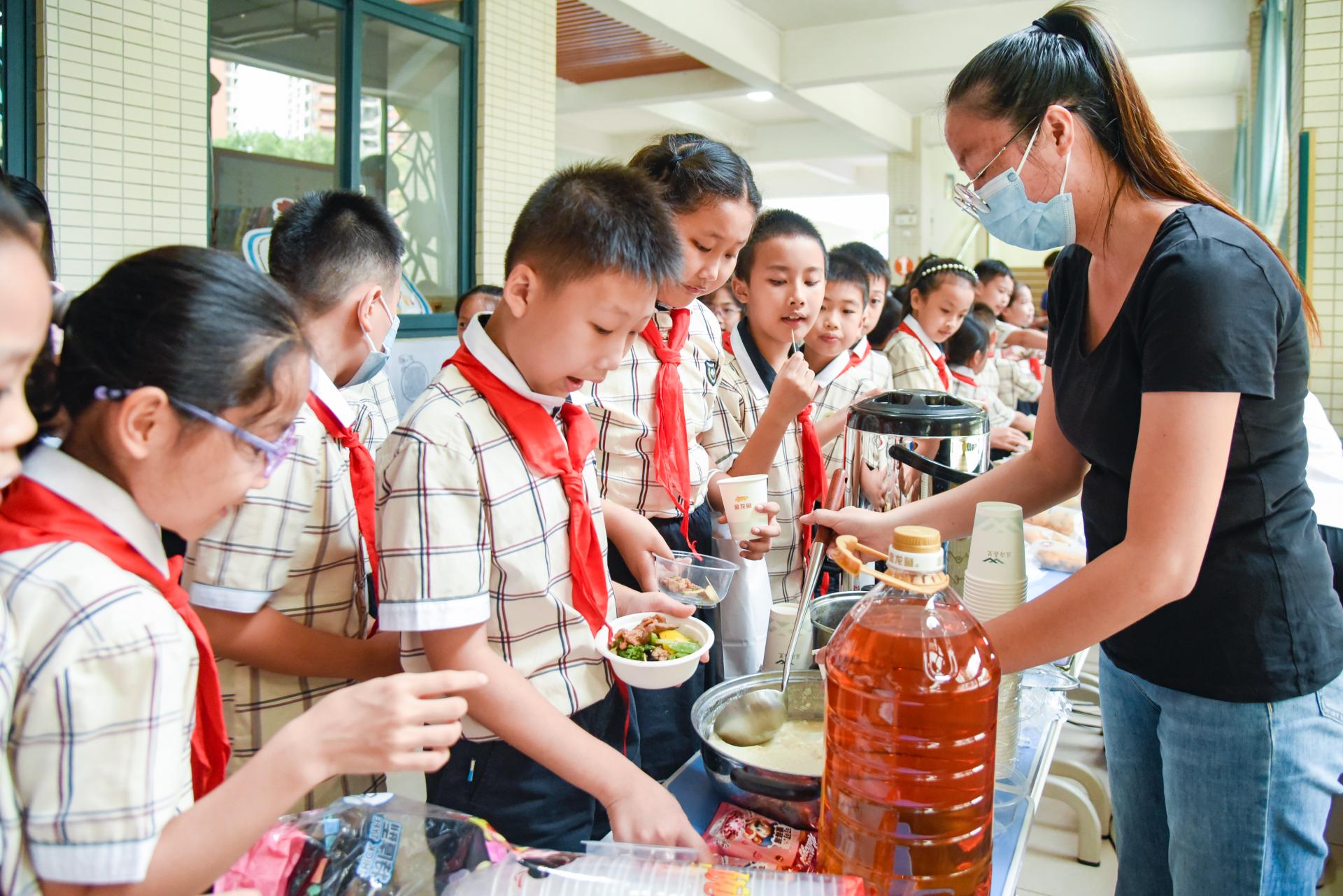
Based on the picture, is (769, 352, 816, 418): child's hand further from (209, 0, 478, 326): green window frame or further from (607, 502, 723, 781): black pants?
(209, 0, 478, 326): green window frame

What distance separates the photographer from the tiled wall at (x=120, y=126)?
3.59 metres

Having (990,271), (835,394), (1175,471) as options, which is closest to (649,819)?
(1175,471)

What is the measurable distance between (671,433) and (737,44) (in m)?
7.74

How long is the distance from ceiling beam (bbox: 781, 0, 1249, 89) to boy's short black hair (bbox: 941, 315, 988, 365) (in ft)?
13.8

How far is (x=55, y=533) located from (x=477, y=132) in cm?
554

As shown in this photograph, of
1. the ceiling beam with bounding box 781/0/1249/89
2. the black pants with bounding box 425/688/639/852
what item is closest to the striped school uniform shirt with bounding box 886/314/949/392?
the black pants with bounding box 425/688/639/852

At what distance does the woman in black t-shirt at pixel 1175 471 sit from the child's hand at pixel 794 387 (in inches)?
27.0

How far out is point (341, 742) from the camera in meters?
0.81

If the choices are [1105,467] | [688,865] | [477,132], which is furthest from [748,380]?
[477,132]

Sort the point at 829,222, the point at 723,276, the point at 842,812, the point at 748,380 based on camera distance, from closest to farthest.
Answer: the point at 842,812, the point at 723,276, the point at 748,380, the point at 829,222

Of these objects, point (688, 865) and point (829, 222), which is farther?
point (829, 222)

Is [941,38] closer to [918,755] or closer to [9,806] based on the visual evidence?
[918,755]

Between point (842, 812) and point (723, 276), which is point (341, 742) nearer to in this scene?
point (842, 812)

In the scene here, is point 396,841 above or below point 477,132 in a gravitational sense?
below
